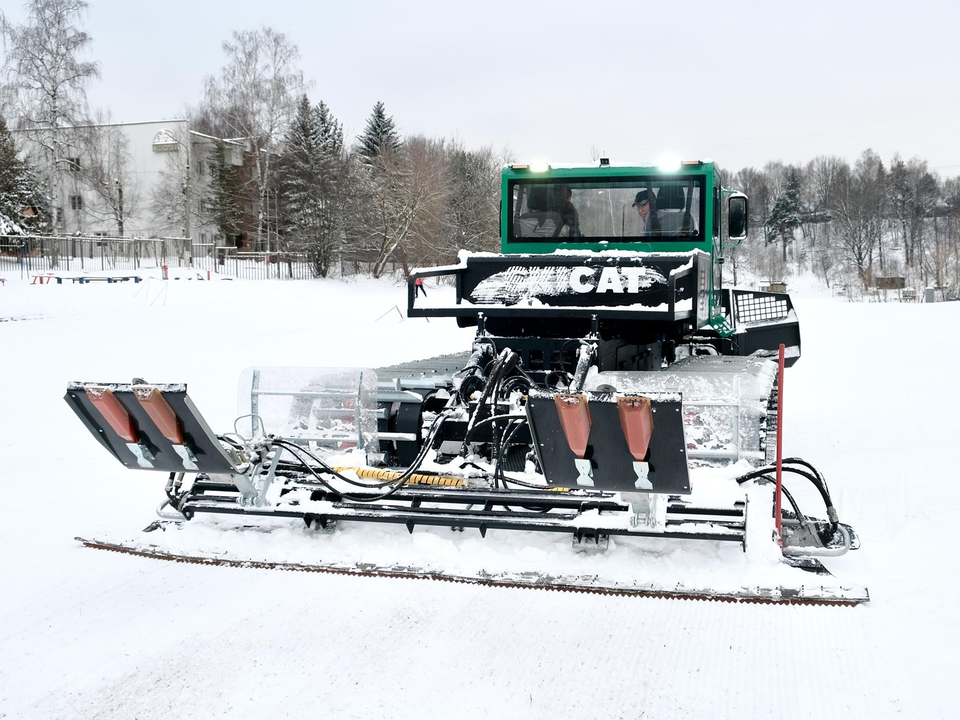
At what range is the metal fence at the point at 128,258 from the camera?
26.8 meters

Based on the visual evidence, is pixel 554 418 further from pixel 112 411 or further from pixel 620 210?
pixel 620 210

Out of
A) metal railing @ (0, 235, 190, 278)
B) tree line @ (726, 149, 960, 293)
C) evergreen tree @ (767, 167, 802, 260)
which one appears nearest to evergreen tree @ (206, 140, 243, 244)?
metal railing @ (0, 235, 190, 278)

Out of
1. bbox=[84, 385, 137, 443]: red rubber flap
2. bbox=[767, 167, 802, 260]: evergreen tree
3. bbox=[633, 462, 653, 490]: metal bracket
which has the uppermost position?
bbox=[767, 167, 802, 260]: evergreen tree

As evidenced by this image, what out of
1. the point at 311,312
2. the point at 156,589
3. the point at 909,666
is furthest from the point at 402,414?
the point at 311,312

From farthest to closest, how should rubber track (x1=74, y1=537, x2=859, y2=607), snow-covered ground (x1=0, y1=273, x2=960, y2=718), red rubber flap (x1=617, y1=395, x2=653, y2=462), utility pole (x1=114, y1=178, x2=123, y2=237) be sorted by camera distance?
utility pole (x1=114, y1=178, x2=123, y2=237) < rubber track (x1=74, y1=537, x2=859, y2=607) < red rubber flap (x1=617, y1=395, x2=653, y2=462) < snow-covered ground (x1=0, y1=273, x2=960, y2=718)

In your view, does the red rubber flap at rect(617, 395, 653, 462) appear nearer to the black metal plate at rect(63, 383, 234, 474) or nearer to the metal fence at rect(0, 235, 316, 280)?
the black metal plate at rect(63, 383, 234, 474)

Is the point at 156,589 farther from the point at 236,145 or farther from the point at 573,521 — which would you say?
the point at 236,145

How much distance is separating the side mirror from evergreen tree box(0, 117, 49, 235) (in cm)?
3633

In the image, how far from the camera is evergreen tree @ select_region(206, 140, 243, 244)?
49.1 m

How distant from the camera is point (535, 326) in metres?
6.96

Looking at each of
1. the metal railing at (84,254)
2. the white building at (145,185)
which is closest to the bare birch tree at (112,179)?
the white building at (145,185)

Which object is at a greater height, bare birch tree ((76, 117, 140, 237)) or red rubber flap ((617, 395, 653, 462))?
bare birch tree ((76, 117, 140, 237))

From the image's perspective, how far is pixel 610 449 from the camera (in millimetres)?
4230

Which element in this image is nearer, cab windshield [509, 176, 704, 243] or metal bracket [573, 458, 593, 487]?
metal bracket [573, 458, 593, 487]
